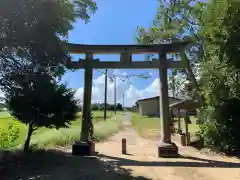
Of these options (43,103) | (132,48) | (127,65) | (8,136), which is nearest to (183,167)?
(127,65)

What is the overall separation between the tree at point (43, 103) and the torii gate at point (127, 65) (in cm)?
98

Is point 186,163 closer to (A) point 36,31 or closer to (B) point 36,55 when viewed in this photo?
(B) point 36,55

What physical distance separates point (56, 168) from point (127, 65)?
555 centimetres

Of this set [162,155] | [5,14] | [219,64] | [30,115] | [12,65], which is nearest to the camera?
[5,14]

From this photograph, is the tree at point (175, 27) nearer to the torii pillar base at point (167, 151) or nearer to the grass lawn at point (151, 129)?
the torii pillar base at point (167, 151)

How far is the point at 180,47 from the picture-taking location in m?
12.3

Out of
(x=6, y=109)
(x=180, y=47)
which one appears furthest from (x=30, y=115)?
(x=180, y=47)

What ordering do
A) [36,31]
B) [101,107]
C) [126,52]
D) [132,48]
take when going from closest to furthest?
[36,31] < [132,48] < [126,52] < [101,107]

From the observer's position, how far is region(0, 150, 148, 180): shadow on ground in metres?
8.01

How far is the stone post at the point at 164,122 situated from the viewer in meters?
12.0

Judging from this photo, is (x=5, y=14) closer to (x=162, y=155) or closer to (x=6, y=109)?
(x=6, y=109)

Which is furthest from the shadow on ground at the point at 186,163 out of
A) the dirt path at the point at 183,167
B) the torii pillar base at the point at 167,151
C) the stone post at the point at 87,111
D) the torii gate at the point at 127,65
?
the stone post at the point at 87,111

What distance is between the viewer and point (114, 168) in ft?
31.4

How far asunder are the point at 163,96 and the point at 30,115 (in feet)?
18.2
